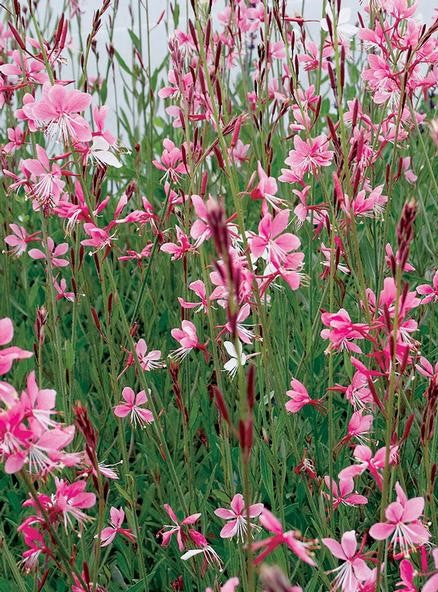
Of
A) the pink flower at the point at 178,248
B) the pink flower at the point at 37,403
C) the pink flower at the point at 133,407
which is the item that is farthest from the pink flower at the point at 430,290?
the pink flower at the point at 37,403

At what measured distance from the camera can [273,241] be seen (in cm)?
114

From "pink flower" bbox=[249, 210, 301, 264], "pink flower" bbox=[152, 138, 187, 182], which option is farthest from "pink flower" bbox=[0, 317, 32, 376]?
"pink flower" bbox=[152, 138, 187, 182]

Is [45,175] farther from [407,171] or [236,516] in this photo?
[407,171]

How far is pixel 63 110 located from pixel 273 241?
353 mm

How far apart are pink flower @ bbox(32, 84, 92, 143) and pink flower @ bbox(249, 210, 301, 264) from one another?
0.29 metres

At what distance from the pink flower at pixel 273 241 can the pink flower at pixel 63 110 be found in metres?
0.29

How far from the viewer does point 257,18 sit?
8.38 ft

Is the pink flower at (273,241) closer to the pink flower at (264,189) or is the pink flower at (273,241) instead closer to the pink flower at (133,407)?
the pink flower at (264,189)

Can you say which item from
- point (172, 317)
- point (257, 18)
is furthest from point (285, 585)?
point (257, 18)

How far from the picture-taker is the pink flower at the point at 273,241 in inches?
44.2

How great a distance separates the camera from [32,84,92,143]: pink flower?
48.5 inches

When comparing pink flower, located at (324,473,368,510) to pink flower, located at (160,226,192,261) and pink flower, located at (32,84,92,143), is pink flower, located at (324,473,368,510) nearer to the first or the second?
pink flower, located at (160,226,192,261)

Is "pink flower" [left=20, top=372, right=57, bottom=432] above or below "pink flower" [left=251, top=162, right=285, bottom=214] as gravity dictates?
below

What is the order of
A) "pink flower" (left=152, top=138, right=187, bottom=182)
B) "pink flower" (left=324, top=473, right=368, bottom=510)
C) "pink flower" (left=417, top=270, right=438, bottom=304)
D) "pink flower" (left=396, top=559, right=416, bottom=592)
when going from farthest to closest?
"pink flower" (left=152, top=138, right=187, bottom=182) → "pink flower" (left=417, top=270, right=438, bottom=304) → "pink flower" (left=324, top=473, right=368, bottom=510) → "pink flower" (left=396, top=559, right=416, bottom=592)
